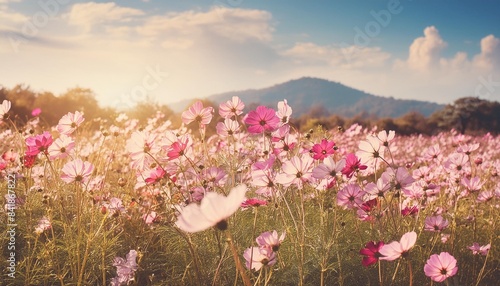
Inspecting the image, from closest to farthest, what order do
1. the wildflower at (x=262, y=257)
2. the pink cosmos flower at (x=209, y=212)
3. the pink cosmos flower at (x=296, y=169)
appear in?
the pink cosmos flower at (x=209, y=212), the wildflower at (x=262, y=257), the pink cosmos flower at (x=296, y=169)

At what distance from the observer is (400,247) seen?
1.31 m

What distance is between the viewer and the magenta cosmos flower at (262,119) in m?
1.99

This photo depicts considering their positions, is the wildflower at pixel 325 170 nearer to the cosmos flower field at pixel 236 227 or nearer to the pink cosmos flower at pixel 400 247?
the cosmos flower field at pixel 236 227

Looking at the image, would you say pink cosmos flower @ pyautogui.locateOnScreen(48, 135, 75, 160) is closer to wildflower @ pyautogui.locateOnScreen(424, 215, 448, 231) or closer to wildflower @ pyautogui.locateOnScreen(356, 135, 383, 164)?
wildflower @ pyautogui.locateOnScreen(356, 135, 383, 164)

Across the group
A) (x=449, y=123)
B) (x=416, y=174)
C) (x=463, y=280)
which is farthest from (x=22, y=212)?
(x=449, y=123)

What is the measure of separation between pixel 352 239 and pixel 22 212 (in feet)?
6.59

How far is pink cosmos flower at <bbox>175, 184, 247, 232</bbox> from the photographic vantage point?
832 mm

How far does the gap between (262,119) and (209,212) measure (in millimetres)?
1195

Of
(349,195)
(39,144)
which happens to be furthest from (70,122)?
(349,195)

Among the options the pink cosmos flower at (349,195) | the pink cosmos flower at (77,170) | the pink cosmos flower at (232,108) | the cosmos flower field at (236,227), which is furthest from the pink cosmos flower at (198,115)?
the pink cosmos flower at (349,195)

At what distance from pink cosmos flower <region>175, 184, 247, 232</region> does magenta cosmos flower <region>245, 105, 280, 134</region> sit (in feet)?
3.79

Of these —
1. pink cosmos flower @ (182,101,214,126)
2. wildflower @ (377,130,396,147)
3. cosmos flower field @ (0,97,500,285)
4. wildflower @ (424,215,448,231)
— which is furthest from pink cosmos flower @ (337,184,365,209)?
pink cosmos flower @ (182,101,214,126)

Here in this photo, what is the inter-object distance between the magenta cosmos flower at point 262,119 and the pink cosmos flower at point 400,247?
860 mm

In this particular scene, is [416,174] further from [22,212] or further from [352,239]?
[22,212]
